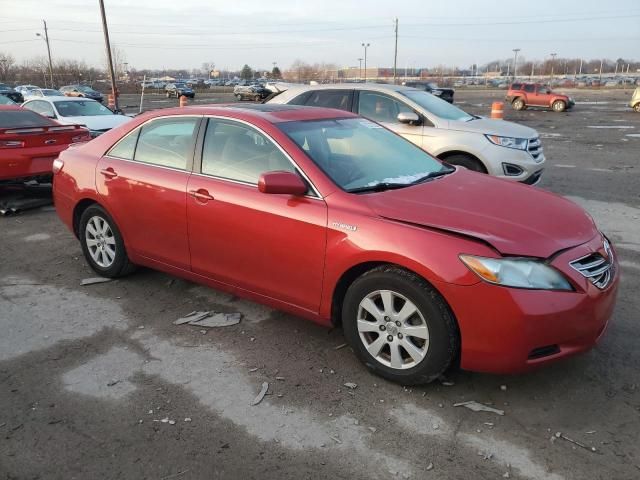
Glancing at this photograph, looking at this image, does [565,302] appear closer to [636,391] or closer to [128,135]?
[636,391]

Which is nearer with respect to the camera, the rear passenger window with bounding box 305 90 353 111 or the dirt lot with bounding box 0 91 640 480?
the dirt lot with bounding box 0 91 640 480

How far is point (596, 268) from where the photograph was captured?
124 inches

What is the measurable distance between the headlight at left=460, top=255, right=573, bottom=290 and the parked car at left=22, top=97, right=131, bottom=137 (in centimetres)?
1145

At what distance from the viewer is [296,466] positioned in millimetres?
2660


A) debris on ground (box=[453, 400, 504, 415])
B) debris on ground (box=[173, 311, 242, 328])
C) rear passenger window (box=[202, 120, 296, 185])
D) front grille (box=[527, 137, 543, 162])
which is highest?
rear passenger window (box=[202, 120, 296, 185])

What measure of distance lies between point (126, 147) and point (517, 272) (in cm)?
345

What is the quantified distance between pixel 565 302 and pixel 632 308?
186 centimetres

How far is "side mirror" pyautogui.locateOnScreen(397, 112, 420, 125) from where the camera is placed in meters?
7.65

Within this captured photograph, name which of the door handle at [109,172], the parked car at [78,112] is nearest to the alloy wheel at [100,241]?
the door handle at [109,172]

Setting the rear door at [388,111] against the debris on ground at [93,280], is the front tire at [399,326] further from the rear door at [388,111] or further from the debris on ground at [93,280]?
the rear door at [388,111]

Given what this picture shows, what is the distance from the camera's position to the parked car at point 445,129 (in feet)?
24.4

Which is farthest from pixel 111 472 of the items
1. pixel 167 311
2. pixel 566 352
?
pixel 566 352

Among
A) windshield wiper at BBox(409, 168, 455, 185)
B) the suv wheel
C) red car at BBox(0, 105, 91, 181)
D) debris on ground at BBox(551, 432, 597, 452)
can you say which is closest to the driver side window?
windshield wiper at BBox(409, 168, 455, 185)

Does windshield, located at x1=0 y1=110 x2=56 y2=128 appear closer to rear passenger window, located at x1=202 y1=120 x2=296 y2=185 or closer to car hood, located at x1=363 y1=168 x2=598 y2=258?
rear passenger window, located at x1=202 y1=120 x2=296 y2=185
